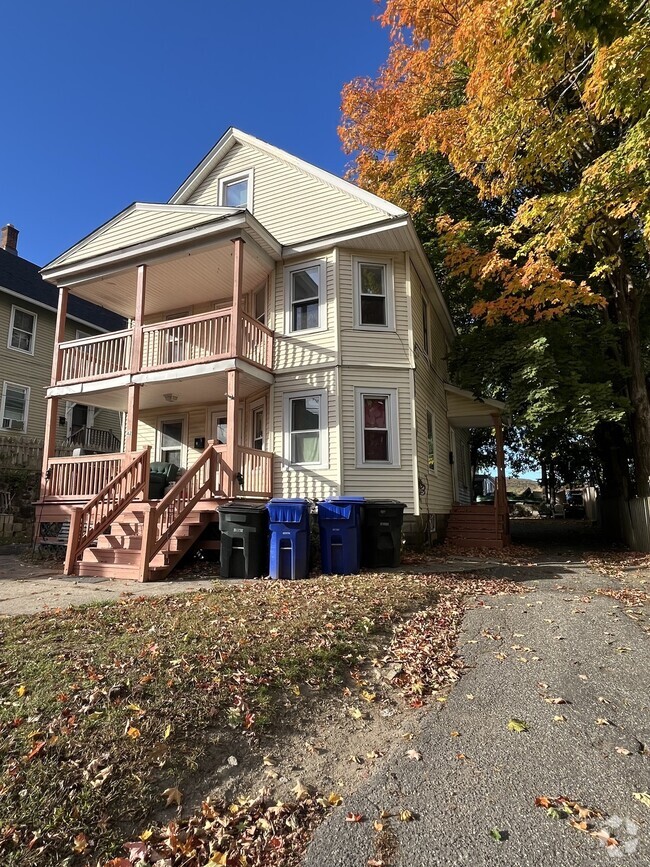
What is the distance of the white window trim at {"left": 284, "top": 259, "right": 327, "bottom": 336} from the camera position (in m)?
11.7

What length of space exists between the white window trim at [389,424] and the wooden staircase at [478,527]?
4.01m

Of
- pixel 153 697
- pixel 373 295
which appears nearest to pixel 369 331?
pixel 373 295

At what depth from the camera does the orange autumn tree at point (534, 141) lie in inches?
281

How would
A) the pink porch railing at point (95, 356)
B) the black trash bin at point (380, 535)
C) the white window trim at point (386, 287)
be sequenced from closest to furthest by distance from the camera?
1. the black trash bin at point (380, 535)
2. the white window trim at point (386, 287)
3. the pink porch railing at point (95, 356)

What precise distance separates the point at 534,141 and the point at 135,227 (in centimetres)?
926

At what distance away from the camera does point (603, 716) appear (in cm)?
368

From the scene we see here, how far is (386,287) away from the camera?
12078mm

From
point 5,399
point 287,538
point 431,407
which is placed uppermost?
point 5,399

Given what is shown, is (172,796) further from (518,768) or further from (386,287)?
(386,287)

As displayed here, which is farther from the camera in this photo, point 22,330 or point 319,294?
point 22,330

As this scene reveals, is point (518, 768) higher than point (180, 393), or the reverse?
point (180, 393)

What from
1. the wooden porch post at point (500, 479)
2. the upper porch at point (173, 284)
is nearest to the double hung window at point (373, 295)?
the upper porch at point (173, 284)

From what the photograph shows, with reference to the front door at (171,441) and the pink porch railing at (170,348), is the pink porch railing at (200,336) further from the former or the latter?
the front door at (171,441)

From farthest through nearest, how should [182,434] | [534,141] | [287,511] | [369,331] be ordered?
1. [182,434]
2. [369,331]
3. [534,141]
4. [287,511]
